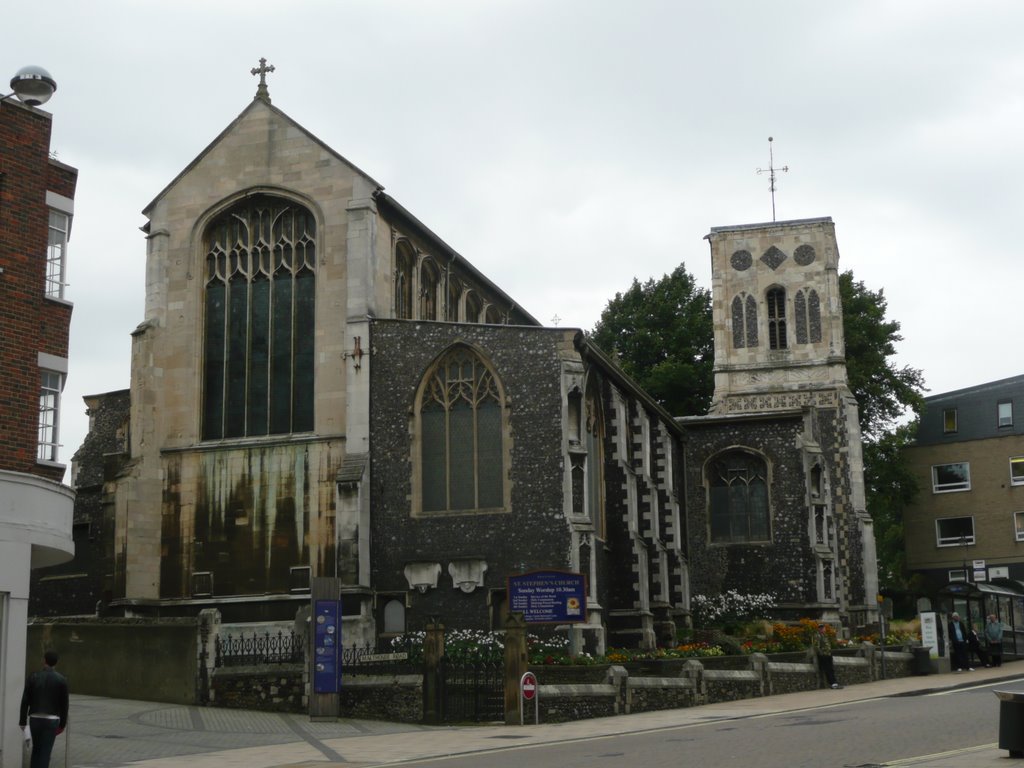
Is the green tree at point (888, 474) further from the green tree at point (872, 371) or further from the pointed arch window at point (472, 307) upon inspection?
the pointed arch window at point (472, 307)

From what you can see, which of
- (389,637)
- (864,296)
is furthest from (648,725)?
(864,296)

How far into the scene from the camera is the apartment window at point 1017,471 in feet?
198

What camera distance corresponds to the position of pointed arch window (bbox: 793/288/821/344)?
54156mm

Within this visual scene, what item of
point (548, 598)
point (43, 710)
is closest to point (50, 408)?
point (43, 710)

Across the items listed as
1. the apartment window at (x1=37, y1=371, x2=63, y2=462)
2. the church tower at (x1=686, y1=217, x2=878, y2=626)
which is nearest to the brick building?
the apartment window at (x1=37, y1=371, x2=63, y2=462)

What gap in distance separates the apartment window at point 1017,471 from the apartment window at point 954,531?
2.60 metres

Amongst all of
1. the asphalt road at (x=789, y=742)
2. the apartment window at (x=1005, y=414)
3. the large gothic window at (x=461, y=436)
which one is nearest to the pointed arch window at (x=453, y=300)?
the large gothic window at (x=461, y=436)

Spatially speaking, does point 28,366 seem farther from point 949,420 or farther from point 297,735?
point 949,420

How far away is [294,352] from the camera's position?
34.3 metres

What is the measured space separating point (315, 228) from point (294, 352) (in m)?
3.28

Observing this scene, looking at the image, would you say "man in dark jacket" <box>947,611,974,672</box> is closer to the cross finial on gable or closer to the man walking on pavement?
the man walking on pavement

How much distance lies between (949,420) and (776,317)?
550 inches

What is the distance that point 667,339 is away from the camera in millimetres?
60750

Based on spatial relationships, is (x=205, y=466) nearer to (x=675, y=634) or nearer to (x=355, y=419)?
(x=355, y=419)
